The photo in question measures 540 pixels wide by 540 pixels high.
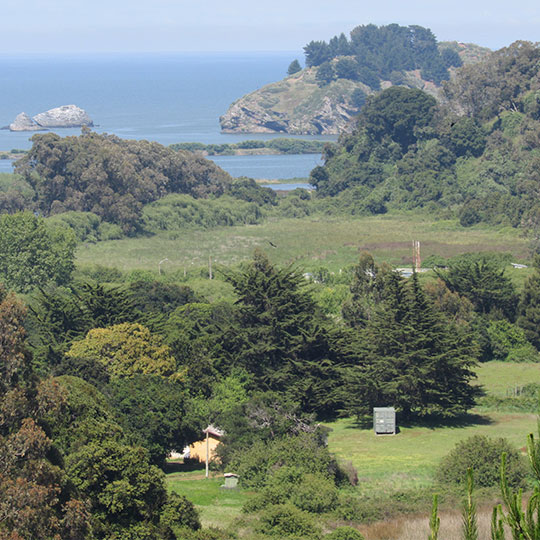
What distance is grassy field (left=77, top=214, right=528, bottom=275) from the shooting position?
291ft

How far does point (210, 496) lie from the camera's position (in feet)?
124

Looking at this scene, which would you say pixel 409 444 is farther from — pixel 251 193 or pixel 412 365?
pixel 251 193

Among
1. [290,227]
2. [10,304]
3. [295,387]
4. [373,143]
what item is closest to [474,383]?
[295,387]

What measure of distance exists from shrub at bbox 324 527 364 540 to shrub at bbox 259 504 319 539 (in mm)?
1392

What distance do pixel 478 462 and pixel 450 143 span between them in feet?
295

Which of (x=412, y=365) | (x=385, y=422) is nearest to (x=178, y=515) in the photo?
(x=385, y=422)

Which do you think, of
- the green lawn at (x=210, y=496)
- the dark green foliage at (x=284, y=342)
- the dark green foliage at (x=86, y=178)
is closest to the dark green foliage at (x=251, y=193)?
the dark green foliage at (x=86, y=178)

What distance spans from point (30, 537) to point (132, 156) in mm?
87390

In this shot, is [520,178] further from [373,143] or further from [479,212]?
→ [373,143]

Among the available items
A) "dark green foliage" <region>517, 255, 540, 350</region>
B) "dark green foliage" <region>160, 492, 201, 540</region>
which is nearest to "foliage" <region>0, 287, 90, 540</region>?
"dark green foliage" <region>160, 492, 201, 540</region>

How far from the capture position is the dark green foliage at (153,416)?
42281 mm

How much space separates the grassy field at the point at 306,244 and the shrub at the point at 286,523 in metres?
48.8

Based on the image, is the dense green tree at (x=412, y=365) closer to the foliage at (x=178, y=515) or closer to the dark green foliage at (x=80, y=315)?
the dark green foliage at (x=80, y=315)

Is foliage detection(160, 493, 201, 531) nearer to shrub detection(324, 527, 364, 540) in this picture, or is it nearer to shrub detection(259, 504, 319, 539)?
shrub detection(259, 504, 319, 539)
